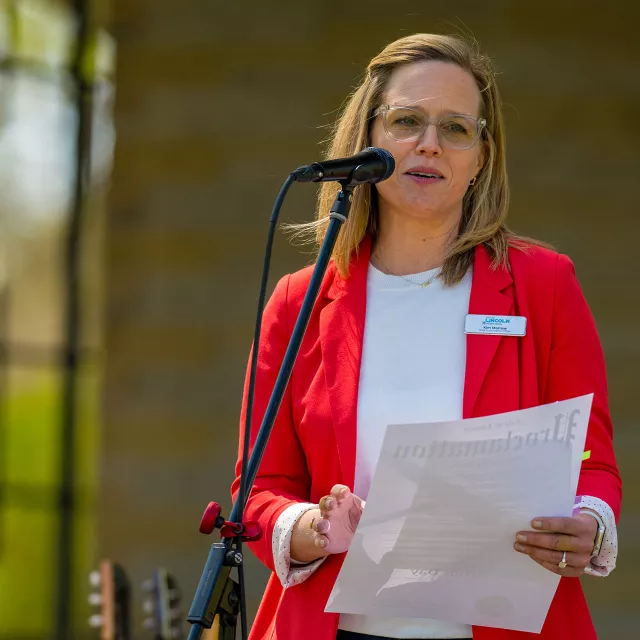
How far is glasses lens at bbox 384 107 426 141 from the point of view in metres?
2.06

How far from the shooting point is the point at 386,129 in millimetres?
2092

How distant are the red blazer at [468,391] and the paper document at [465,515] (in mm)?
80

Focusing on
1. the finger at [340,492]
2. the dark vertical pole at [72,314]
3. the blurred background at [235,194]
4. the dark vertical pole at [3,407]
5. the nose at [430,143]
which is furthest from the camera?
the dark vertical pole at [3,407]

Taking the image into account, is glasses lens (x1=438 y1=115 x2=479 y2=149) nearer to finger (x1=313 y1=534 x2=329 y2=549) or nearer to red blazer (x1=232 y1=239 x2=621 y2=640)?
red blazer (x1=232 y1=239 x2=621 y2=640)

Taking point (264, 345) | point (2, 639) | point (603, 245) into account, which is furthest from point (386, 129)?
point (2, 639)

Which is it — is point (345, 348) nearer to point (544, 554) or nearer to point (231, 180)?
point (544, 554)

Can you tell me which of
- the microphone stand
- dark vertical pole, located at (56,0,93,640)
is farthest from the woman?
dark vertical pole, located at (56,0,93,640)

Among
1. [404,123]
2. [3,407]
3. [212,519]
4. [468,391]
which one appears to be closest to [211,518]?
[212,519]

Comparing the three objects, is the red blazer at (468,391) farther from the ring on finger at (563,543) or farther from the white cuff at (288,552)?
the ring on finger at (563,543)

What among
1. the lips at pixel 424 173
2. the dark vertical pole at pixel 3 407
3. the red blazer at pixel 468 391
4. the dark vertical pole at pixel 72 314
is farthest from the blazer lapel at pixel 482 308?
the dark vertical pole at pixel 3 407

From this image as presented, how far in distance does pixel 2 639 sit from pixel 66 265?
2.27m

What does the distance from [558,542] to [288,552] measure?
44 centimetres

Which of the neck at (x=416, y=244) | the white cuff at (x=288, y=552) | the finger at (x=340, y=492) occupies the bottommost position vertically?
the white cuff at (x=288, y=552)

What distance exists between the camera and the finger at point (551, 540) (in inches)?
67.4
